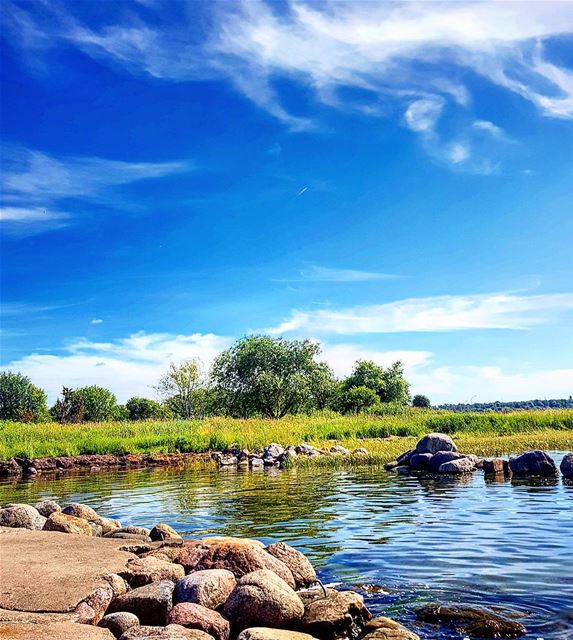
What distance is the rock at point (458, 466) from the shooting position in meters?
24.3

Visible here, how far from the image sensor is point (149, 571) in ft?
28.5

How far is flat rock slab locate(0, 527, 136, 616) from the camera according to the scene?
7477 mm

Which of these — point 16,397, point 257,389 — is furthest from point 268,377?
point 16,397

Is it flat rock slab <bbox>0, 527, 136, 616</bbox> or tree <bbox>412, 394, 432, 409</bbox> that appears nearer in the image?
flat rock slab <bbox>0, 527, 136, 616</bbox>

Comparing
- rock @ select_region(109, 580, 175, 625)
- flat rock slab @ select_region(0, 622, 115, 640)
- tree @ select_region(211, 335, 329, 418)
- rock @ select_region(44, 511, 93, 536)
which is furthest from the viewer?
tree @ select_region(211, 335, 329, 418)

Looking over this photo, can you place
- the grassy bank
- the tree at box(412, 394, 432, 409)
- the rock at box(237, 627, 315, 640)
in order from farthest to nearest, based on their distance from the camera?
the tree at box(412, 394, 432, 409), the grassy bank, the rock at box(237, 627, 315, 640)

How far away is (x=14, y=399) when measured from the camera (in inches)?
4323

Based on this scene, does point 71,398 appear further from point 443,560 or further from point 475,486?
point 443,560

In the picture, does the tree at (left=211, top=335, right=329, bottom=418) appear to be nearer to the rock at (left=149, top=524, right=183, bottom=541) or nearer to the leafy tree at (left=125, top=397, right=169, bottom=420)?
the leafy tree at (left=125, top=397, right=169, bottom=420)

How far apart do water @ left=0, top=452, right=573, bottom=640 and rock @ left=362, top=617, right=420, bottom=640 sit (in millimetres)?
477

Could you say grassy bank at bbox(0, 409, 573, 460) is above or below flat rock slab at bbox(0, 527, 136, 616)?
above

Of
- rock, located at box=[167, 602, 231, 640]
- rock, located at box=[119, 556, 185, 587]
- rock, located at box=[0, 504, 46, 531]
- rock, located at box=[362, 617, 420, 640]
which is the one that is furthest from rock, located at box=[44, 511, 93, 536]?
rock, located at box=[362, 617, 420, 640]

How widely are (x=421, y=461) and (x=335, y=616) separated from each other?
1998 centimetres

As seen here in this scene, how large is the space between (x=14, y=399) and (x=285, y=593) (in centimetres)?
11366
